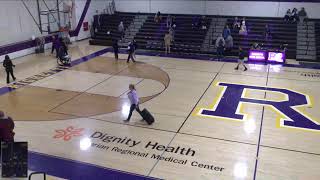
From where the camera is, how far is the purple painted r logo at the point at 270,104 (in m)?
11.1

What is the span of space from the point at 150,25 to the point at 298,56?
446 inches

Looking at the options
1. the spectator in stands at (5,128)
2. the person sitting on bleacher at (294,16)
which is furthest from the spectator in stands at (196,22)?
the spectator in stands at (5,128)

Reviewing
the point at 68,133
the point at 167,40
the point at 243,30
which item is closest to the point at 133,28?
the point at 167,40

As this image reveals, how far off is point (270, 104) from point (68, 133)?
7.66 m

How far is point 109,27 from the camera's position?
27.0m

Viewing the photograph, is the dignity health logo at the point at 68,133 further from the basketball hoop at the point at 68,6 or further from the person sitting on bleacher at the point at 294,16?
the person sitting on bleacher at the point at 294,16

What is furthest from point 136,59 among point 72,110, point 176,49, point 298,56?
point 298,56

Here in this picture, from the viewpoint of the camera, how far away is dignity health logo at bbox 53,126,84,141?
9.79m

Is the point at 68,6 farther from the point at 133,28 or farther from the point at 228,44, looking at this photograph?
the point at 228,44

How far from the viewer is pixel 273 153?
8938mm

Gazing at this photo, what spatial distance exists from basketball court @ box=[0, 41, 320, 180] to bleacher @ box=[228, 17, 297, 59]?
3893mm

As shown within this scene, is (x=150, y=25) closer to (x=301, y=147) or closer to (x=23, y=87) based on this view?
(x=23, y=87)

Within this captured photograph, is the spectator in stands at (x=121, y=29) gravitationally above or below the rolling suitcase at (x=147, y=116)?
above

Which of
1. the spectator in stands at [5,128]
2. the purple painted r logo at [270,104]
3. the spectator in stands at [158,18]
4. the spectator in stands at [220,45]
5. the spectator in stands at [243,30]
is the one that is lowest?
the purple painted r logo at [270,104]
